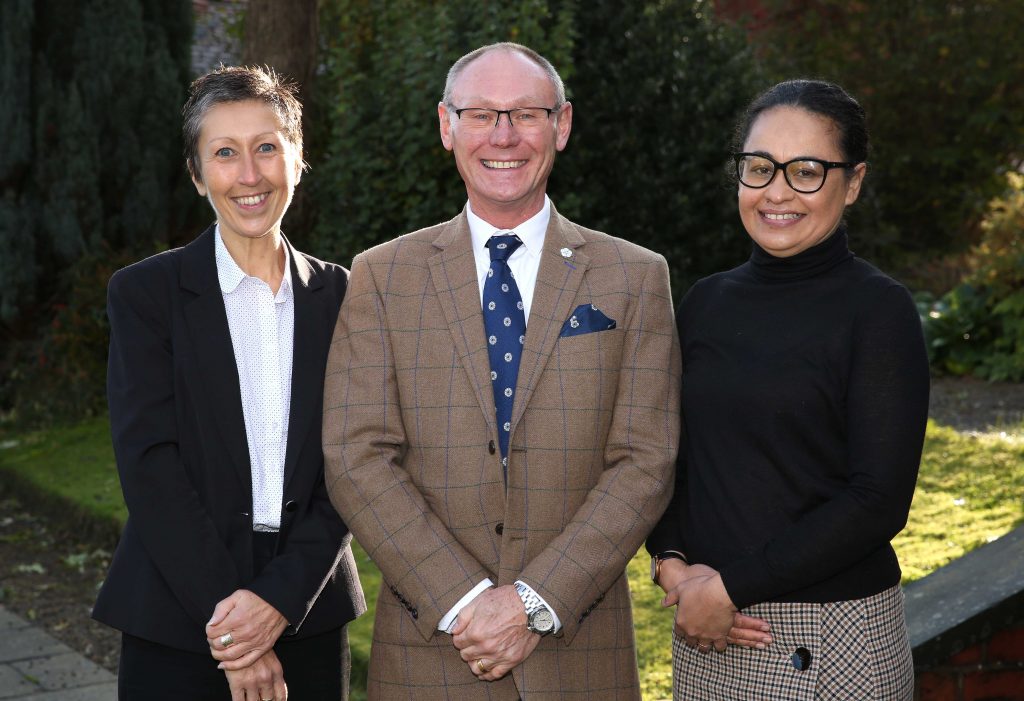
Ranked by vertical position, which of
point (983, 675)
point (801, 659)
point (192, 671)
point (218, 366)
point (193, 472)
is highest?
point (218, 366)

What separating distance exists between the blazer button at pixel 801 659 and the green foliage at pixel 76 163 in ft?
28.5

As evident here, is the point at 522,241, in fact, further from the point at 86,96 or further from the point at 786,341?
the point at 86,96

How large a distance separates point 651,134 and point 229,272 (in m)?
6.85

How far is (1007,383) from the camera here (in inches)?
425

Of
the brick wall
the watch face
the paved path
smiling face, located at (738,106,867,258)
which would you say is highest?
smiling face, located at (738,106,867,258)

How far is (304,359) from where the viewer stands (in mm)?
2838

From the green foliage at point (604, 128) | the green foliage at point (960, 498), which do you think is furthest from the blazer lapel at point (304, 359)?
the green foliage at point (604, 128)

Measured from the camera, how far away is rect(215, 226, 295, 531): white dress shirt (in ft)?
9.26

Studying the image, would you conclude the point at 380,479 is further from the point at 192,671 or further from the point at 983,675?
the point at 983,675

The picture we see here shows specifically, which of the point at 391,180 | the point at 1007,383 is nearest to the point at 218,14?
the point at 391,180

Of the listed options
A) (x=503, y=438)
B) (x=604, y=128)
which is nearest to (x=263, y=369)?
(x=503, y=438)

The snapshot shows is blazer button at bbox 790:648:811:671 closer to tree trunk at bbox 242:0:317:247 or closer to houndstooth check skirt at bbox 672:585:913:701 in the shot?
houndstooth check skirt at bbox 672:585:913:701

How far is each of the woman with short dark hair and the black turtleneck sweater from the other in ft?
2.82

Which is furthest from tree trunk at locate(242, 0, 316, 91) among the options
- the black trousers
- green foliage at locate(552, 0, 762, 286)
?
the black trousers
